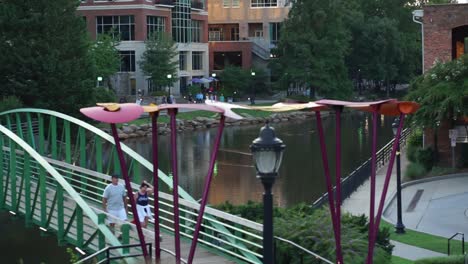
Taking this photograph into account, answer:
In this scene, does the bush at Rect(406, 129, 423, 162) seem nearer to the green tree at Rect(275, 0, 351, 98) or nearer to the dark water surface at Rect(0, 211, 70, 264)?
the dark water surface at Rect(0, 211, 70, 264)

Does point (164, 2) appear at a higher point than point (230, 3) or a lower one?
lower

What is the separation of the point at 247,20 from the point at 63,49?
5374 cm

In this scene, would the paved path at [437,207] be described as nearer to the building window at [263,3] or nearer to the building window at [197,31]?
the building window at [197,31]

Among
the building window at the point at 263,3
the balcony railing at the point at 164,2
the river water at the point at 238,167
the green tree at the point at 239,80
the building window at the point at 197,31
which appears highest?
the building window at the point at 263,3

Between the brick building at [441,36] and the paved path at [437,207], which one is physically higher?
the brick building at [441,36]

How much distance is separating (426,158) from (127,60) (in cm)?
4831

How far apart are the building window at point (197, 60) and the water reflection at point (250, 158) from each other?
17.6 metres

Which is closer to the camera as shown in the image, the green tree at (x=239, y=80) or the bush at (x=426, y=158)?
the bush at (x=426, y=158)

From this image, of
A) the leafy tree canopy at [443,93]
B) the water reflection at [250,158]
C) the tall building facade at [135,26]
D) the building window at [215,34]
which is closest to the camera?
the leafy tree canopy at [443,93]

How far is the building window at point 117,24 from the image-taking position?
80062mm

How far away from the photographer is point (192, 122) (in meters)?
70.9

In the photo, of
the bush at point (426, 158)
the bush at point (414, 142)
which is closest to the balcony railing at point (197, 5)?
the bush at point (414, 142)

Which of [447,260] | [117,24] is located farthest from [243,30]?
[447,260]

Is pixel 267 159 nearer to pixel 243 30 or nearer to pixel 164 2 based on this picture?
pixel 164 2
